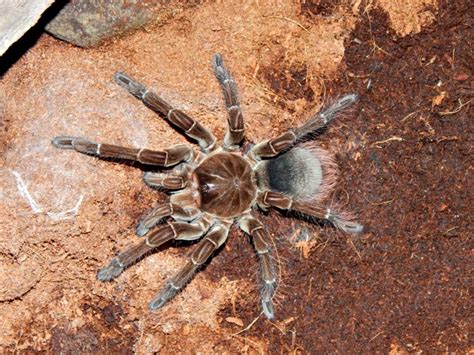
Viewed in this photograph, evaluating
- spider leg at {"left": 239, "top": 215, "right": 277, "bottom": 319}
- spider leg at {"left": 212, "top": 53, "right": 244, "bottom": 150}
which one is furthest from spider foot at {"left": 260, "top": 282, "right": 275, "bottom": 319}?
spider leg at {"left": 212, "top": 53, "right": 244, "bottom": 150}

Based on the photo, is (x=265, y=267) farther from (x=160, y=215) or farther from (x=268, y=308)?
(x=160, y=215)

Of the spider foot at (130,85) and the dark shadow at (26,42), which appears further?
the dark shadow at (26,42)

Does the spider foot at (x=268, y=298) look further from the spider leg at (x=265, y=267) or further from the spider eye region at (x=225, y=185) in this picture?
the spider eye region at (x=225, y=185)

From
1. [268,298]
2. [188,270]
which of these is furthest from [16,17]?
[268,298]

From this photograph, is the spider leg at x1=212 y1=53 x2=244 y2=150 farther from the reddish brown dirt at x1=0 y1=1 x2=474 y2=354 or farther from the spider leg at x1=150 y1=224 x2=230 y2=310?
the spider leg at x1=150 y1=224 x2=230 y2=310

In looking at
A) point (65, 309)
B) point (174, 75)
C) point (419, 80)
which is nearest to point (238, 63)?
point (174, 75)

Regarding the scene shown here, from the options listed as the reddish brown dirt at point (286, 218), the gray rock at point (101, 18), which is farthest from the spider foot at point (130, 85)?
the gray rock at point (101, 18)
